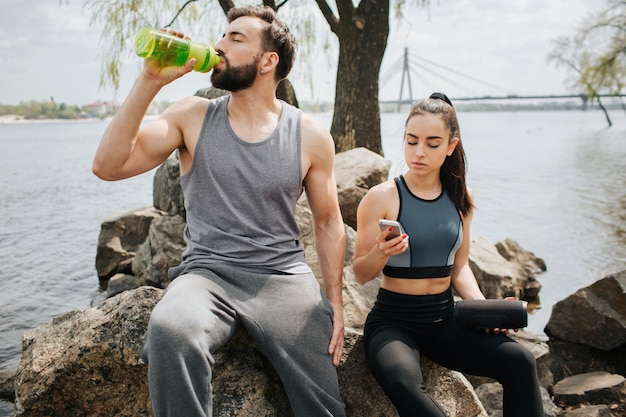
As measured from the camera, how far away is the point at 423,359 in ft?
8.10

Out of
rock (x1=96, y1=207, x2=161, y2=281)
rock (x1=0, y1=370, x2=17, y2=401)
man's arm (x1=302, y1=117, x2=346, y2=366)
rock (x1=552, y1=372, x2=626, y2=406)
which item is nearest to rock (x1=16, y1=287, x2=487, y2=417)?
man's arm (x1=302, y1=117, x2=346, y2=366)

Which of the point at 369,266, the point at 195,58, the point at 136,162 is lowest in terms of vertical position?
the point at 369,266

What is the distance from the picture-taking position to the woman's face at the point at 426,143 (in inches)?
101

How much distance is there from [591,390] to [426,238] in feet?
6.45

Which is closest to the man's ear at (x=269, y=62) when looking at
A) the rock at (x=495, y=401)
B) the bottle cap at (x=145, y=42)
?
the bottle cap at (x=145, y=42)

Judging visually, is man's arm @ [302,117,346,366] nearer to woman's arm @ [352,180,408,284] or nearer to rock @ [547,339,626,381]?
woman's arm @ [352,180,408,284]

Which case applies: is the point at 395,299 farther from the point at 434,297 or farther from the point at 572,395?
the point at 572,395

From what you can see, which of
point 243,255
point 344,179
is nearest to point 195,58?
point 243,255

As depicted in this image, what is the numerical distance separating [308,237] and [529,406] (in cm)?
208

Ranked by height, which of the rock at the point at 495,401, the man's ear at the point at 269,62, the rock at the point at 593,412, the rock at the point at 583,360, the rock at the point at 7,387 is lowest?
the rock at the point at 583,360

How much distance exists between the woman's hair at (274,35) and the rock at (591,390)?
270cm

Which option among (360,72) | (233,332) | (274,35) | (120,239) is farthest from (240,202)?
(360,72)

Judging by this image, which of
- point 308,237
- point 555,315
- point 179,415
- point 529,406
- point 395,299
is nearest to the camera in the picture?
point 179,415

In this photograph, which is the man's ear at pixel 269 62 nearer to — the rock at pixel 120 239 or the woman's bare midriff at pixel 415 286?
the woman's bare midriff at pixel 415 286
